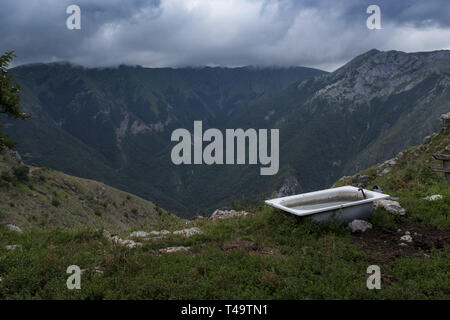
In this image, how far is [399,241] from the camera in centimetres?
783

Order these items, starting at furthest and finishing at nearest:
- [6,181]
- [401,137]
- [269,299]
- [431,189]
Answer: [401,137]
[6,181]
[431,189]
[269,299]

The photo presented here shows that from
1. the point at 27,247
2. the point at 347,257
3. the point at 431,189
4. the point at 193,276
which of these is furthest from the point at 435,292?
the point at 27,247

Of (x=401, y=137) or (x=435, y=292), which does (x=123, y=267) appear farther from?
(x=401, y=137)

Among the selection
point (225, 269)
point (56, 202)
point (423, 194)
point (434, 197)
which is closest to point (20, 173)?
point (56, 202)

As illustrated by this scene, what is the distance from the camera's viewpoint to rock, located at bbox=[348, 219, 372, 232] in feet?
27.6

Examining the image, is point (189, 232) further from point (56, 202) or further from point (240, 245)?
point (56, 202)

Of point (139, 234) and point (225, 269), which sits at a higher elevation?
point (139, 234)

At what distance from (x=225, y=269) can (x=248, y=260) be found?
1.99 feet

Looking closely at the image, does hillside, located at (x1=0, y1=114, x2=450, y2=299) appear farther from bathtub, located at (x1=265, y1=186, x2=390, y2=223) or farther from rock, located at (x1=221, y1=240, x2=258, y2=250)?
bathtub, located at (x1=265, y1=186, x2=390, y2=223)

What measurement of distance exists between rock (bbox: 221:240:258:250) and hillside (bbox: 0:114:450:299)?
3 cm

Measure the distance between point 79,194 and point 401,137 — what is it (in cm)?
18209

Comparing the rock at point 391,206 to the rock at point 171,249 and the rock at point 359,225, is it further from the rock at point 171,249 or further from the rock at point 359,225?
the rock at point 171,249
